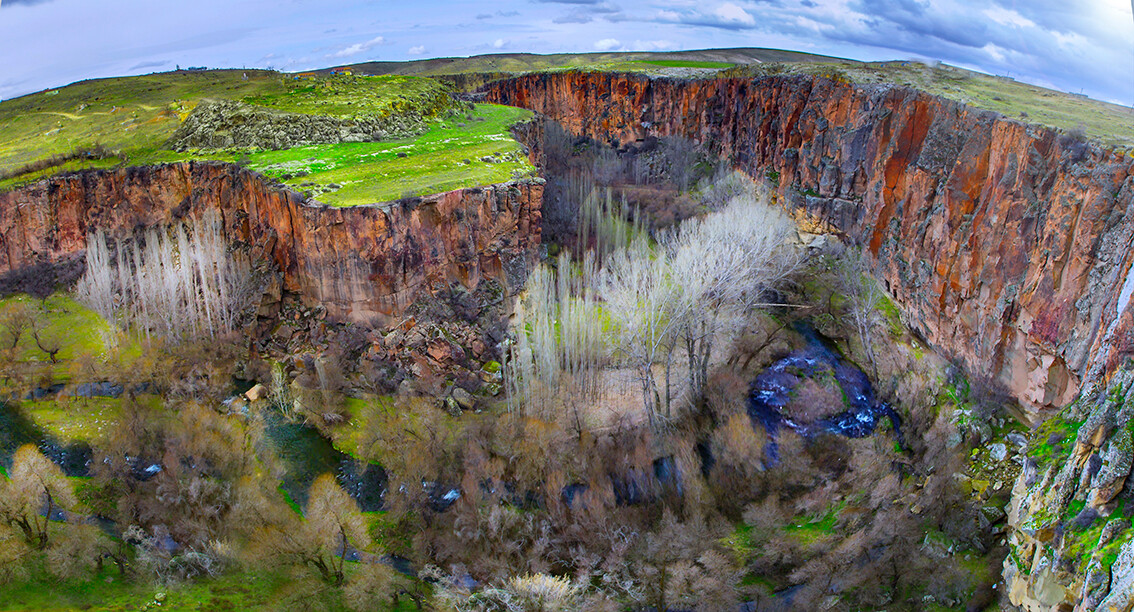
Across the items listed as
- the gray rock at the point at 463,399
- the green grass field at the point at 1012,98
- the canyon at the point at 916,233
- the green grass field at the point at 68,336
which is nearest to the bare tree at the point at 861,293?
the canyon at the point at 916,233

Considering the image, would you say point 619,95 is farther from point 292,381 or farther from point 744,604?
point 744,604

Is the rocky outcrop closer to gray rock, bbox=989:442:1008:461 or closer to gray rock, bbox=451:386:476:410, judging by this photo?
gray rock, bbox=451:386:476:410

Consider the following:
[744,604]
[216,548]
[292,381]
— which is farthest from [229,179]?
[744,604]

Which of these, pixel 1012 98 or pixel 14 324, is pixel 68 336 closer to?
pixel 14 324

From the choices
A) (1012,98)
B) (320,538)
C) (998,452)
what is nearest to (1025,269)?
(998,452)


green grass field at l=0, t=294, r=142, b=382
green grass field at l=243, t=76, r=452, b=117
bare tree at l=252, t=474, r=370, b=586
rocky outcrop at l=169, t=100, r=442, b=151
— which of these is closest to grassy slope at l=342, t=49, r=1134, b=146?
green grass field at l=243, t=76, r=452, b=117

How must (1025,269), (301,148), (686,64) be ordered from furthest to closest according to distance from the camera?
1. (686,64)
2. (301,148)
3. (1025,269)

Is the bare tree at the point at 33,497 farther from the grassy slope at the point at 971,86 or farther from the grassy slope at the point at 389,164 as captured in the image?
the grassy slope at the point at 971,86
